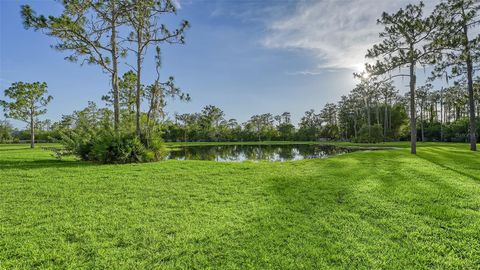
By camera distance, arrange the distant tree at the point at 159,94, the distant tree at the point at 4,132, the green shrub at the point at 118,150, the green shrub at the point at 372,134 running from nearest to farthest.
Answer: the green shrub at the point at 118,150 < the distant tree at the point at 159,94 < the green shrub at the point at 372,134 < the distant tree at the point at 4,132

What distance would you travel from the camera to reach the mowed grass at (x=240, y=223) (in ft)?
8.42

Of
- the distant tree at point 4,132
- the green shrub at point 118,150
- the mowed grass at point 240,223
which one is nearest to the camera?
the mowed grass at point 240,223

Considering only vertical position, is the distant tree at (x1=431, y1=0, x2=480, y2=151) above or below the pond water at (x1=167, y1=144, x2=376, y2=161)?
above

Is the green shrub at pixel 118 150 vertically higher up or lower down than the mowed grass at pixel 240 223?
higher up

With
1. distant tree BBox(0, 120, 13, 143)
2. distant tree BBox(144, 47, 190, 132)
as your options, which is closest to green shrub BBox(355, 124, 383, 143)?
distant tree BBox(144, 47, 190, 132)

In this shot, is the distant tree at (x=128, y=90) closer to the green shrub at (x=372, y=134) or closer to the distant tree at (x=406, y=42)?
the distant tree at (x=406, y=42)

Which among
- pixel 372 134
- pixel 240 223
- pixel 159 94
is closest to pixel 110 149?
pixel 159 94

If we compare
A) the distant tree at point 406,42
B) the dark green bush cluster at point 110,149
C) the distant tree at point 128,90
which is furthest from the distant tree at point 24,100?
the distant tree at point 406,42

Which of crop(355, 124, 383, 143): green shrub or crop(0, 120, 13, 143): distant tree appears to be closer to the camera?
crop(355, 124, 383, 143): green shrub

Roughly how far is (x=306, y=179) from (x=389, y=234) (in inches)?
124

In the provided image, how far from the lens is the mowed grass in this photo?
2.57 metres

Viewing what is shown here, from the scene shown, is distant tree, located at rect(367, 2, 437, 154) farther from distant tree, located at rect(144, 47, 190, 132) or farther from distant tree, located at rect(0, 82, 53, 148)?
distant tree, located at rect(0, 82, 53, 148)

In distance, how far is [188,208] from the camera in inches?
160

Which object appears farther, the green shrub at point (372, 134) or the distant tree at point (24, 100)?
the green shrub at point (372, 134)
